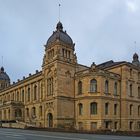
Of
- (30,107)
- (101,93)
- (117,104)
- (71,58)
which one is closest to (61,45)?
(71,58)

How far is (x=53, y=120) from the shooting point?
61312mm

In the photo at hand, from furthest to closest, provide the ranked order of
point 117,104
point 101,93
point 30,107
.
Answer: point 30,107 → point 117,104 → point 101,93

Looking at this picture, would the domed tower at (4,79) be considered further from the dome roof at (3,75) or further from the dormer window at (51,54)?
the dormer window at (51,54)

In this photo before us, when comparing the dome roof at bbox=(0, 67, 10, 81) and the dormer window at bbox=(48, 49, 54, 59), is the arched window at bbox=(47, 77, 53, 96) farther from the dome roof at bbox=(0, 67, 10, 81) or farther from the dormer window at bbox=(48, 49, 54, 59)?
the dome roof at bbox=(0, 67, 10, 81)

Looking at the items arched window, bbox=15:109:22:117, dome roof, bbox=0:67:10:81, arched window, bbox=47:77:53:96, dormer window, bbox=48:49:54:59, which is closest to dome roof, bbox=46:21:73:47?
dormer window, bbox=48:49:54:59

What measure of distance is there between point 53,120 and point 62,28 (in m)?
19.2

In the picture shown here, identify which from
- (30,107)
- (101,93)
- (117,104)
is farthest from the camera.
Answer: (30,107)

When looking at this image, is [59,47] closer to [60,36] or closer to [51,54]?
[60,36]

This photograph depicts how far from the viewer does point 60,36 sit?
207ft

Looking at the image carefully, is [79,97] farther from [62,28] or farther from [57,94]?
[62,28]

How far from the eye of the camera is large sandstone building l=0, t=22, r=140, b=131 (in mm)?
59562

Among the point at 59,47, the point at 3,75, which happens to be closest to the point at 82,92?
the point at 59,47

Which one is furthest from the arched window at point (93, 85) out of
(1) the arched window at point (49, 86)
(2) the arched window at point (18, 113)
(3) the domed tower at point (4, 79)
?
(3) the domed tower at point (4, 79)

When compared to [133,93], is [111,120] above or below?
below
